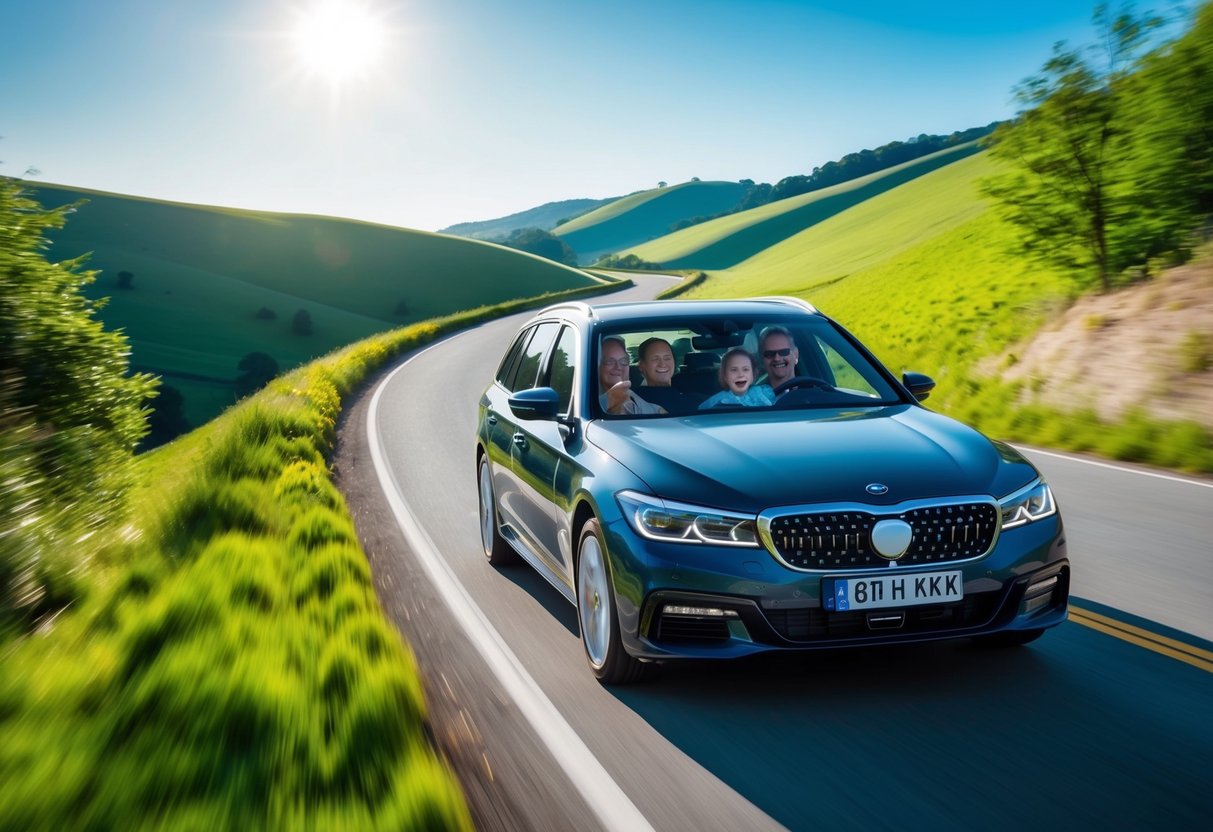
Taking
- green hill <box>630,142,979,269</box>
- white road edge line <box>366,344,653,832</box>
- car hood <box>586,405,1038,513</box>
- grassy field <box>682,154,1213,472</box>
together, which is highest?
car hood <box>586,405,1038,513</box>

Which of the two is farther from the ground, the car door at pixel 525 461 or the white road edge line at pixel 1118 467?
the car door at pixel 525 461

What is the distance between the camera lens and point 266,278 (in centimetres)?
9694

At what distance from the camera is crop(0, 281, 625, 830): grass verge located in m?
3.20

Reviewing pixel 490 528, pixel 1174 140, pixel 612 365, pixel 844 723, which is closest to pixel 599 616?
pixel 844 723

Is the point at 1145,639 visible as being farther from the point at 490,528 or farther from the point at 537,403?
the point at 490,528

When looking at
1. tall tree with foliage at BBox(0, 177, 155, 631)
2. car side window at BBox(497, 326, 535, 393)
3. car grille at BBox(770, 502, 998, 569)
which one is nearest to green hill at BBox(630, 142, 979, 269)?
tall tree with foliage at BBox(0, 177, 155, 631)

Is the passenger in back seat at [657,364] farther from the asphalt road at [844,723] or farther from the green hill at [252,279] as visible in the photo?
the green hill at [252,279]

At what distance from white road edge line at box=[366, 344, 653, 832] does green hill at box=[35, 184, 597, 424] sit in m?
59.1

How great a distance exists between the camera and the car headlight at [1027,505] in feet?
15.1

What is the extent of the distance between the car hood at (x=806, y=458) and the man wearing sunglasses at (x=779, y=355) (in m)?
0.89

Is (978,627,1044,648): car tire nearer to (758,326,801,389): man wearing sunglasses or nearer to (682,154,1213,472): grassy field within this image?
(758,326,801,389): man wearing sunglasses

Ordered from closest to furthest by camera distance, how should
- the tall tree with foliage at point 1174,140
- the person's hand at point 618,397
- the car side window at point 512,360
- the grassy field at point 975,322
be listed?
the person's hand at point 618,397 → the car side window at point 512,360 → the grassy field at point 975,322 → the tall tree with foliage at point 1174,140

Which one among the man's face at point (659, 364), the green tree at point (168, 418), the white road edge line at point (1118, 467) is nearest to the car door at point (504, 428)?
the man's face at point (659, 364)

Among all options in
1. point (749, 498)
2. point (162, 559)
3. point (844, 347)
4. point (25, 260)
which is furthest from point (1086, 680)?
point (25, 260)
